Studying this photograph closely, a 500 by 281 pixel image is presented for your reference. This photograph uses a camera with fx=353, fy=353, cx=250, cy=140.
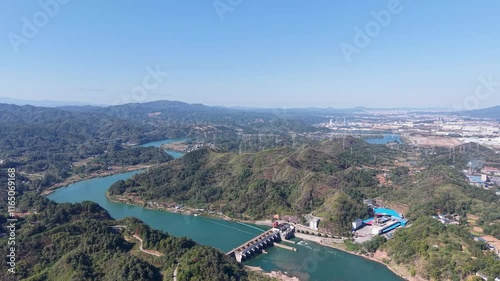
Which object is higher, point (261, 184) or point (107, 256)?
point (107, 256)

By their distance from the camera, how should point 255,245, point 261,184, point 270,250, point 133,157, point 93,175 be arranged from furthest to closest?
point 133,157 → point 93,175 → point 261,184 → point 270,250 → point 255,245

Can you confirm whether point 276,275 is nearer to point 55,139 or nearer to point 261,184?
point 261,184

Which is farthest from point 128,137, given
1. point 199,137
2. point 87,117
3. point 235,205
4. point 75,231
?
point 75,231

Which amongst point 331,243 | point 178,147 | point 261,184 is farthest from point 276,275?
point 178,147

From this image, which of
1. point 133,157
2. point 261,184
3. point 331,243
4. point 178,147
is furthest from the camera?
point 178,147

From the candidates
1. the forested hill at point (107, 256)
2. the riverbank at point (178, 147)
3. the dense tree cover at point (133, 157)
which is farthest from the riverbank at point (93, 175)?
the forested hill at point (107, 256)

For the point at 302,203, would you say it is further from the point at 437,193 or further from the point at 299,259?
the point at 437,193
